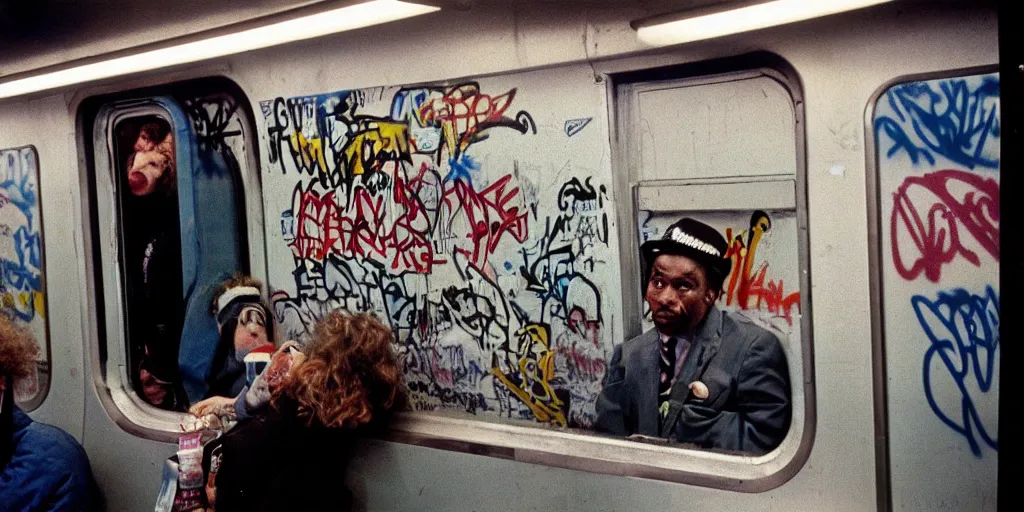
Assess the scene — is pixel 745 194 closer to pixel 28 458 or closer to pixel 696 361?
pixel 696 361

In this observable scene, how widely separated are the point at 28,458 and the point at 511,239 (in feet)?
10.1

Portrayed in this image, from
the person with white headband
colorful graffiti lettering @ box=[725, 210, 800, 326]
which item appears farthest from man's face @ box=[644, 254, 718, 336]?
the person with white headband

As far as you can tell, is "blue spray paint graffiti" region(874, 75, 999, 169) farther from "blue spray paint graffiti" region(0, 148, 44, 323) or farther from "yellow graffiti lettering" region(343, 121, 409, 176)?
"blue spray paint graffiti" region(0, 148, 44, 323)

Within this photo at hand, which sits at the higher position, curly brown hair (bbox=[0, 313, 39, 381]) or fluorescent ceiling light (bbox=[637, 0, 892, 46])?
fluorescent ceiling light (bbox=[637, 0, 892, 46])

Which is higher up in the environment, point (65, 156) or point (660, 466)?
point (65, 156)

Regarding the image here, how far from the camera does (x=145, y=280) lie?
592 centimetres

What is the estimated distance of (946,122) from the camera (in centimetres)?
318

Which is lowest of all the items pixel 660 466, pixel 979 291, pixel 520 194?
pixel 660 466

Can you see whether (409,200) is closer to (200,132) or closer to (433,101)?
(433,101)

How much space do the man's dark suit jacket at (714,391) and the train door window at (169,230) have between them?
7.52ft

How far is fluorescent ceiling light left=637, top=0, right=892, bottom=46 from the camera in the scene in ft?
9.94

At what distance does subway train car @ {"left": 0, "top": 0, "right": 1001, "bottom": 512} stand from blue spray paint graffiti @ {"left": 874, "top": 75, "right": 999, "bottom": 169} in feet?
0.03

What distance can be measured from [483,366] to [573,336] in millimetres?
525

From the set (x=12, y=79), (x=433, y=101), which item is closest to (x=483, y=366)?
(x=433, y=101)
